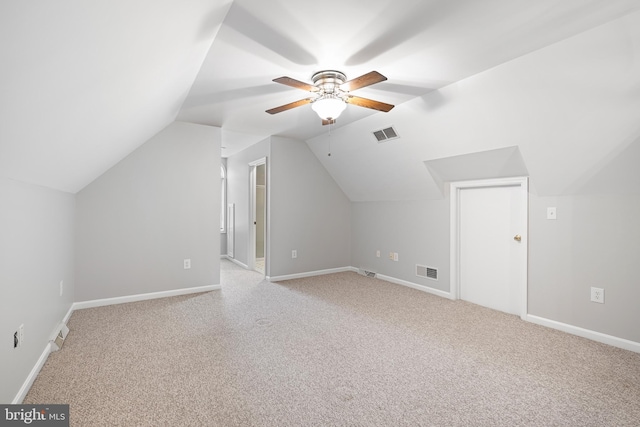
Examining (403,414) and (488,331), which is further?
(488,331)

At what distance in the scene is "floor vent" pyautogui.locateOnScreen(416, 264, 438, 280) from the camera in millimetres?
4289

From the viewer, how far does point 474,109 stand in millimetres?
3010

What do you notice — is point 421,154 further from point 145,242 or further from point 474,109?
point 145,242

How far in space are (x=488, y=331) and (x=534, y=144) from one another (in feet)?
5.83

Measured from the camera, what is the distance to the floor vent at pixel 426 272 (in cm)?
429

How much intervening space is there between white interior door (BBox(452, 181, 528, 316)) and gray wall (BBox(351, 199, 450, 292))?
22cm

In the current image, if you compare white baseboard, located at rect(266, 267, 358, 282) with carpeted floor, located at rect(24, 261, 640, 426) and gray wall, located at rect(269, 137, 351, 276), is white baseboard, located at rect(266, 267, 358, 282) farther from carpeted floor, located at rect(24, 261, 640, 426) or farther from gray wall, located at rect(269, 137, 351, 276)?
carpeted floor, located at rect(24, 261, 640, 426)

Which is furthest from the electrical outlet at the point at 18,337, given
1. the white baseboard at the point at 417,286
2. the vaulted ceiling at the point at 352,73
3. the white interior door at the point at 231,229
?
the white interior door at the point at 231,229

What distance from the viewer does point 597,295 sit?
2.79 meters

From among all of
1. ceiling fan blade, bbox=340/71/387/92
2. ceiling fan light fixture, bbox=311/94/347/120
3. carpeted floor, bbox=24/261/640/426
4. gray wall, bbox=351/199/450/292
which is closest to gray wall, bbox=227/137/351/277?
gray wall, bbox=351/199/450/292

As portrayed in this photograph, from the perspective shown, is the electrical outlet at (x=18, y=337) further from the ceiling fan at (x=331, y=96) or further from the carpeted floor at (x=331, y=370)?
the ceiling fan at (x=331, y=96)

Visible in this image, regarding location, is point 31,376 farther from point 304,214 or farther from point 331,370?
point 304,214

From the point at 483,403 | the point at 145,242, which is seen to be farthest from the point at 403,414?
the point at 145,242

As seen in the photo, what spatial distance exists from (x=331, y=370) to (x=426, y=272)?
2550mm
